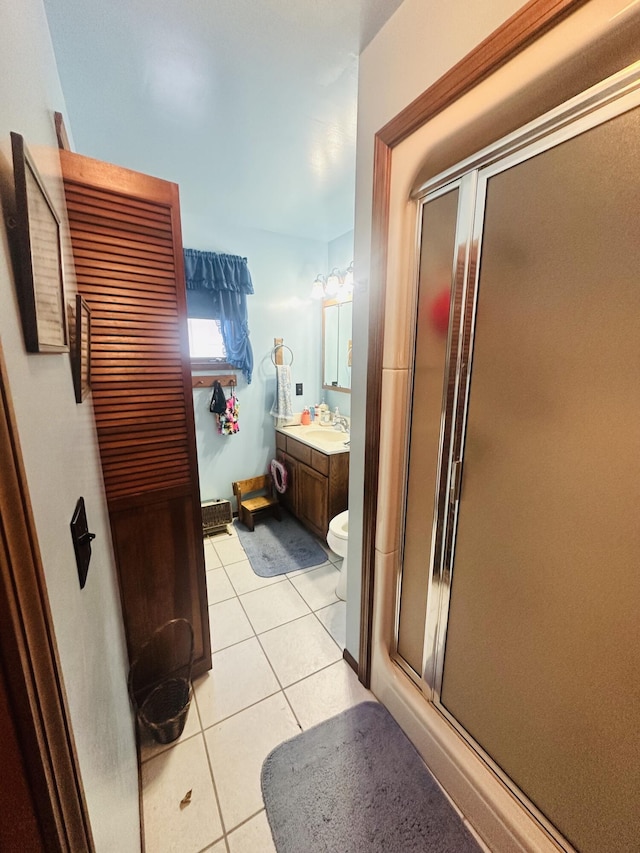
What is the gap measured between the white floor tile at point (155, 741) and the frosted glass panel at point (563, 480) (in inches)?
44.9

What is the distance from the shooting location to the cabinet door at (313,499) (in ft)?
8.23

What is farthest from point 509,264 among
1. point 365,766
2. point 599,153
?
point 365,766

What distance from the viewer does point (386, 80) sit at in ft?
3.66

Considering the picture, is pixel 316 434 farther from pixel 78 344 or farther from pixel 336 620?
pixel 78 344

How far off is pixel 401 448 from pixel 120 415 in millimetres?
1037

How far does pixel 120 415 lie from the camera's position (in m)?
1.21

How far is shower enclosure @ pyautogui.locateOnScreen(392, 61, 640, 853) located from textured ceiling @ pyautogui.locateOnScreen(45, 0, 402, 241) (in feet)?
2.31

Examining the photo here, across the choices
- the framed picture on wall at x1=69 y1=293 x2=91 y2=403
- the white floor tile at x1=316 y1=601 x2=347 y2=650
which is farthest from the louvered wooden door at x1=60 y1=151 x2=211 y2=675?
the white floor tile at x1=316 y1=601 x2=347 y2=650

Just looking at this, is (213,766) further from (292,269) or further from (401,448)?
(292,269)

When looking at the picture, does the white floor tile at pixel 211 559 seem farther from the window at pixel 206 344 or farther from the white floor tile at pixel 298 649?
the window at pixel 206 344

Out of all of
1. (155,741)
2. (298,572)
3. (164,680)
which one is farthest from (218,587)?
(155,741)

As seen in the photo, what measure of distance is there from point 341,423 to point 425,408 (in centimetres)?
192

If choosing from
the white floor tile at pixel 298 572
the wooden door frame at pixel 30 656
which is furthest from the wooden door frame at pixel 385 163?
the wooden door frame at pixel 30 656

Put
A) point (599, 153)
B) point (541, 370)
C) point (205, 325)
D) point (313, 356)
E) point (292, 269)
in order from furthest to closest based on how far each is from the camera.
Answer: point (313, 356)
point (292, 269)
point (205, 325)
point (541, 370)
point (599, 153)
